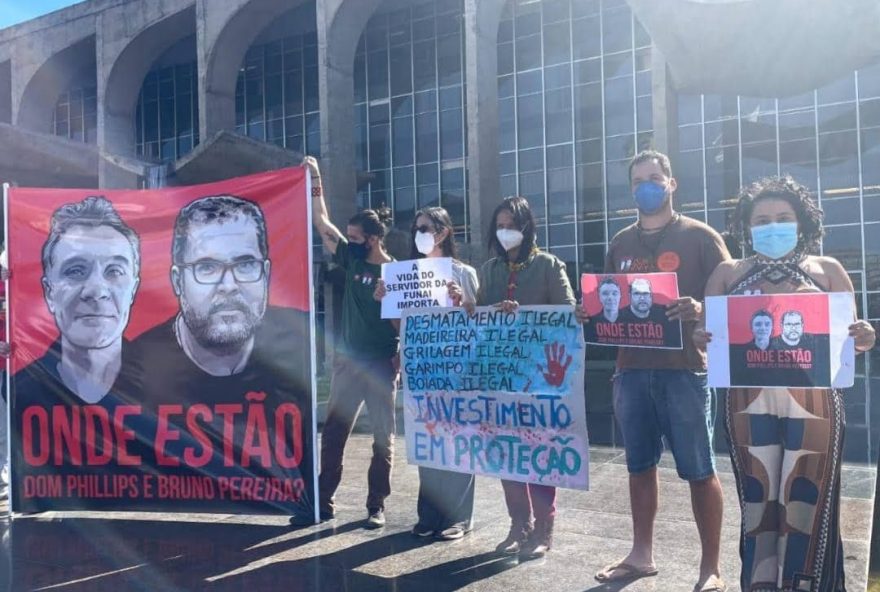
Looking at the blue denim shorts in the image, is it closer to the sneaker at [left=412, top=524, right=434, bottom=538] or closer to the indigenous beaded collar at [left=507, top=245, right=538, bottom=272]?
the indigenous beaded collar at [left=507, top=245, right=538, bottom=272]

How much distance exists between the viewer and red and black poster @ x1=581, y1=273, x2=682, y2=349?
3.88 m

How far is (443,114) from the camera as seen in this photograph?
2800 cm

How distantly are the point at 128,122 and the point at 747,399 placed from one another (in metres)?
29.8

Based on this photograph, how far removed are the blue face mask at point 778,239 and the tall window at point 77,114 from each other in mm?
34641

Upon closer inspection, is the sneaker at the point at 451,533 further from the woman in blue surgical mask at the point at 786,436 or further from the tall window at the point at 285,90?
the tall window at the point at 285,90

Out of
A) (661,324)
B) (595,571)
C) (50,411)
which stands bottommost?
(595,571)

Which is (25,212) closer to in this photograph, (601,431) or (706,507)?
(706,507)

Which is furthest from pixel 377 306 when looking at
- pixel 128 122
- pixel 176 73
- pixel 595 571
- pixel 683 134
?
pixel 176 73

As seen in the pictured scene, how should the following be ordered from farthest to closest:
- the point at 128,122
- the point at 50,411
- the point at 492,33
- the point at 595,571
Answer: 1. the point at 128,122
2. the point at 492,33
3. the point at 50,411
4. the point at 595,571

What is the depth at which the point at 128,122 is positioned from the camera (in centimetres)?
2989

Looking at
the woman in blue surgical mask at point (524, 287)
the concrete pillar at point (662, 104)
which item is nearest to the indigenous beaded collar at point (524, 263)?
the woman in blue surgical mask at point (524, 287)

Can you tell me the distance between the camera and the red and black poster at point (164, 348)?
532 centimetres

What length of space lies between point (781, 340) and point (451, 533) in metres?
2.50

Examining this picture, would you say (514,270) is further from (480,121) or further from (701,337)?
(480,121)
